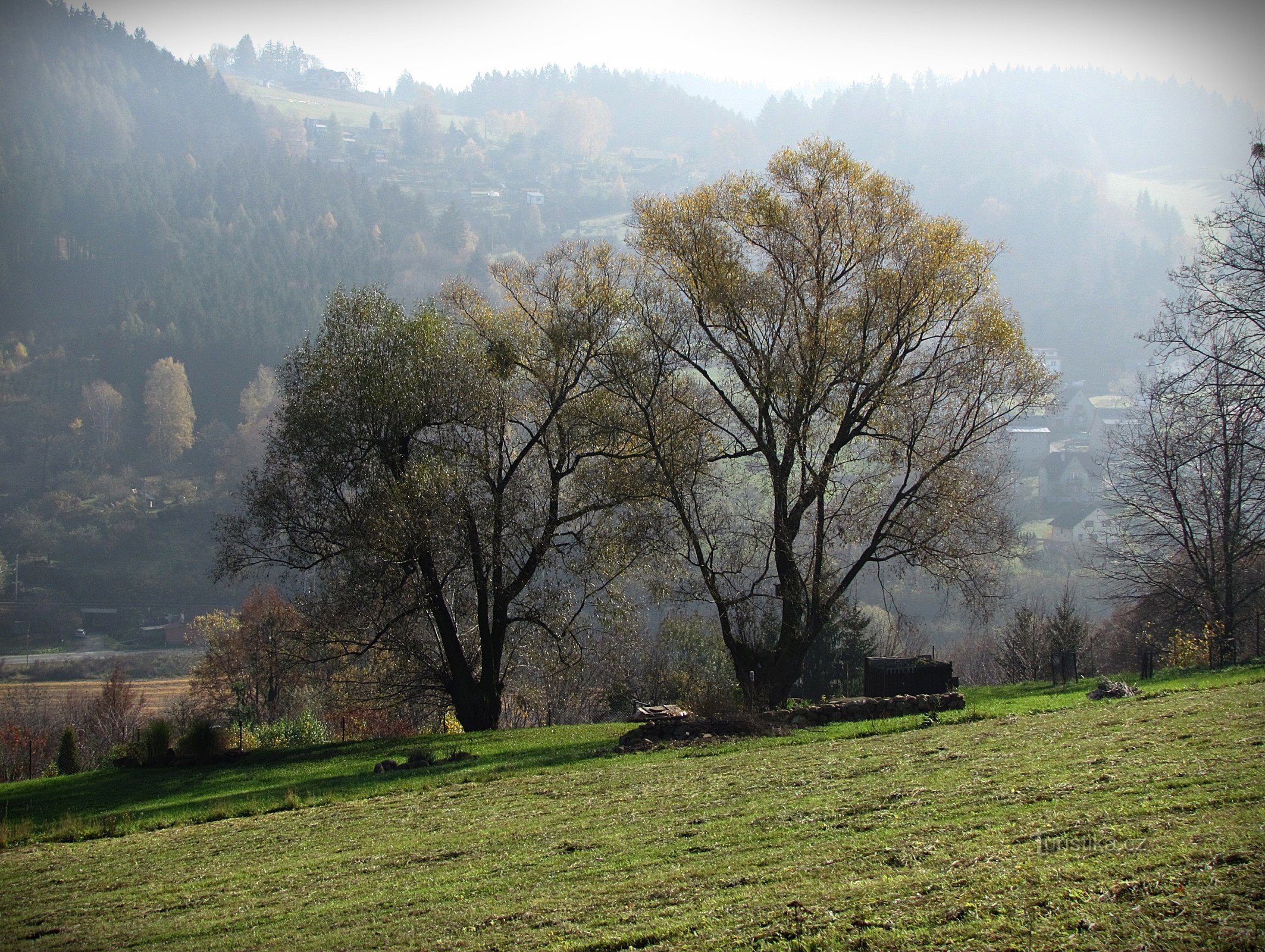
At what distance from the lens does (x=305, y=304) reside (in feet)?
514

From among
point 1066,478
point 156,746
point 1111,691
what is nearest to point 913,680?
point 1111,691

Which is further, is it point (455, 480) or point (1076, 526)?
point (1076, 526)

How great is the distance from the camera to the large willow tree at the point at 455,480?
83.2ft

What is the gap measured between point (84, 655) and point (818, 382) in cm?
9768

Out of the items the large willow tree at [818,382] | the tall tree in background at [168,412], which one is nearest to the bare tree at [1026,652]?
the large willow tree at [818,382]

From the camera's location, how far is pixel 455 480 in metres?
25.9

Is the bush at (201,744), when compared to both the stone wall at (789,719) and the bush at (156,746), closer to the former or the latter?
the bush at (156,746)

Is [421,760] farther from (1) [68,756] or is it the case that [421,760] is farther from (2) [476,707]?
(1) [68,756]

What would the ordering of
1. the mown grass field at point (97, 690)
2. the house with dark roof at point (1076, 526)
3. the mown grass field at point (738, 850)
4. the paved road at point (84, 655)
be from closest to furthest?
the mown grass field at point (738, 850) < the mown grass field at point (97, 690) < the paved road at point (84, 655) < the house with dark roof at point (1076, 526)

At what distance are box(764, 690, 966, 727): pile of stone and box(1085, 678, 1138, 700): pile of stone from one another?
280 cm

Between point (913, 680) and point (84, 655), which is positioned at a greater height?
point (84, 655)

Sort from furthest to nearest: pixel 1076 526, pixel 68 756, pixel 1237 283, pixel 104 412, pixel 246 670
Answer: pixel 104 412 → pixel 1076 526 → pixel 246 670 → pixel 68 756 → pixel 1237 283

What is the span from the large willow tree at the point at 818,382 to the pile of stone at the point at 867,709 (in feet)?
14.1

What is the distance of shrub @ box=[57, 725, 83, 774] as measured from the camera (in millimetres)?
29922
